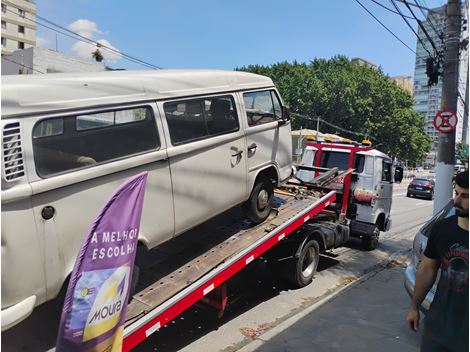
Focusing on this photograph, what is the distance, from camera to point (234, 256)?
15.3 ft

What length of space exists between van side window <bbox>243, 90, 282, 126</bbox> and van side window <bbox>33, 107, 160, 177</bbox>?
172 cm

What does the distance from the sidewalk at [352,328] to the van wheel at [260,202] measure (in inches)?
55.7

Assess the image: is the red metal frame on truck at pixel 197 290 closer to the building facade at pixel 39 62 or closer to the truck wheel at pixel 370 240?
the truck wheel at pixel 370 240

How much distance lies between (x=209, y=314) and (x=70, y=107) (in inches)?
127

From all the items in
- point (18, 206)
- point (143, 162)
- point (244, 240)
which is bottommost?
point (244, 240)

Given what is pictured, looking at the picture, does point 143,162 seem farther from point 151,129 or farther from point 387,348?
point 387,348

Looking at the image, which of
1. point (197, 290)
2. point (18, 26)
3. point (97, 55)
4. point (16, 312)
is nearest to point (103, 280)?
point (16, 312)

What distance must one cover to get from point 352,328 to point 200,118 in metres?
3.08

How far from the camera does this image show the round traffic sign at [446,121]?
30.0 feet

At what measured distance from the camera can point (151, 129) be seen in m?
3.94

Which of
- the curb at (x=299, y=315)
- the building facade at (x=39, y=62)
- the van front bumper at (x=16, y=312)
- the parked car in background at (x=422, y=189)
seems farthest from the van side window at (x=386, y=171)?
the building facade at (x=39, y=62)

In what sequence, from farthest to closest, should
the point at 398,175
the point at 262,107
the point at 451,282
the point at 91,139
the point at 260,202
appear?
the point at 398,175
the point at 262,107
the point at 260,202
the point at 91,139
the point at 451,282

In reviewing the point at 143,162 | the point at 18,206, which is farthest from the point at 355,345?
the point at 18,206

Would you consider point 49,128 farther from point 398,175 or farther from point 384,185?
point 398,175
